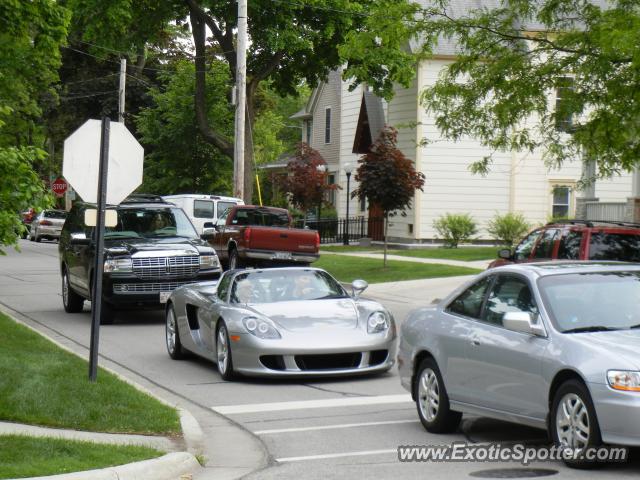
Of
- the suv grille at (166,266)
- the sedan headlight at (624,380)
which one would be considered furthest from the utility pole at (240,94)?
the sedan headlight at (624,380)

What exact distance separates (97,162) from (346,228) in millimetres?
35702

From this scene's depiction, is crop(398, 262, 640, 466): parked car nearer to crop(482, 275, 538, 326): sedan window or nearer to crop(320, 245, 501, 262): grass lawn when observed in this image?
crop(482, 275, 538, 326): sedan window

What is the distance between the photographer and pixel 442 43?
43.5 m

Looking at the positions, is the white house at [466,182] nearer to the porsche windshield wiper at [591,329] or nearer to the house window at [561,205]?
the house window at [561,205]

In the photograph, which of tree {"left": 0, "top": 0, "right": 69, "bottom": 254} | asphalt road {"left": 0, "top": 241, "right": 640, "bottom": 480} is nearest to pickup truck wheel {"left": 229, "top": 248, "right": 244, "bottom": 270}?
tree {"left": 0, "top": 0, "right": 69, "bottom": 254}

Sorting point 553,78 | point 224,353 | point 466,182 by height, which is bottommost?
point 224,353

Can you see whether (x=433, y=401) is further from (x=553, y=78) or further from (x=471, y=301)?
(x=553, y=78)

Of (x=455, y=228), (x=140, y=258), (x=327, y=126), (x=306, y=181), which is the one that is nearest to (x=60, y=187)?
(x=327, y=126)

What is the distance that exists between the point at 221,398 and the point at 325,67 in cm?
3265

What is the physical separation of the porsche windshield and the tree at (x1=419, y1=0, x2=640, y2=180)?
5365 millimetres

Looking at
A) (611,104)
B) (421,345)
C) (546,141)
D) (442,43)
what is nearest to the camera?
(421,345)

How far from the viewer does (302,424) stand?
10.7 meters

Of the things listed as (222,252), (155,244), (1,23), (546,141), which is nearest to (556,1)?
(546,141)

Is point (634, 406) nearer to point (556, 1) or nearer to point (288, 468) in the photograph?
point (288, 468)
